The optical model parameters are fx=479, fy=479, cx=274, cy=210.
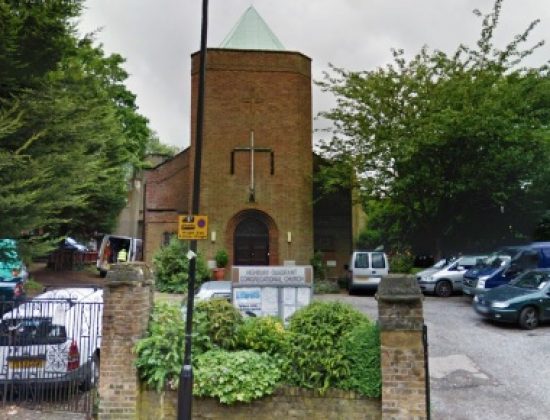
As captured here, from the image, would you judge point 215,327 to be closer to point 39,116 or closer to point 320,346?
point 320,346

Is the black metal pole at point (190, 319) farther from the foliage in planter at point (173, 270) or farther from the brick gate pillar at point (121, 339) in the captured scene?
the foliage in planter at point (173, 270)

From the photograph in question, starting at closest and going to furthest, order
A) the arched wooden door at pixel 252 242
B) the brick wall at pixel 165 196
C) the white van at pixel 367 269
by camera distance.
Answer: the white van at pixel 367 269 → the arched wooden door at pixel 252 242 → the brick wall at pixel 165 196

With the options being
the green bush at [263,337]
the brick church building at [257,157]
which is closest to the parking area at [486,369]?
the green bush at [263,337]

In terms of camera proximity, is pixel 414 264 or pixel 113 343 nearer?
pixel 113 343

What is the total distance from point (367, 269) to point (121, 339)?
1447 centimetres

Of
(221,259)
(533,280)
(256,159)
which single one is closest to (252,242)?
(221,259)

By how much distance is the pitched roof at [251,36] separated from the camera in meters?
25.3

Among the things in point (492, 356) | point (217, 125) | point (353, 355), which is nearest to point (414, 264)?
point (217, 125)

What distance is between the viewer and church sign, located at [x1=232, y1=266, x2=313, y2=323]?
10.0 metres

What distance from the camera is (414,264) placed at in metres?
27.0

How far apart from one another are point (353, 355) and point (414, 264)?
72.6 feet

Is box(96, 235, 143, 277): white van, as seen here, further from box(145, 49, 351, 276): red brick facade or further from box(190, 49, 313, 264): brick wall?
box(190, 49, 313, 264): brick wall

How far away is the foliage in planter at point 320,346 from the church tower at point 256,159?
15.5 m

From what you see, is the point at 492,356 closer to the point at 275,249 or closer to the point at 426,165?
the point at 426,165
